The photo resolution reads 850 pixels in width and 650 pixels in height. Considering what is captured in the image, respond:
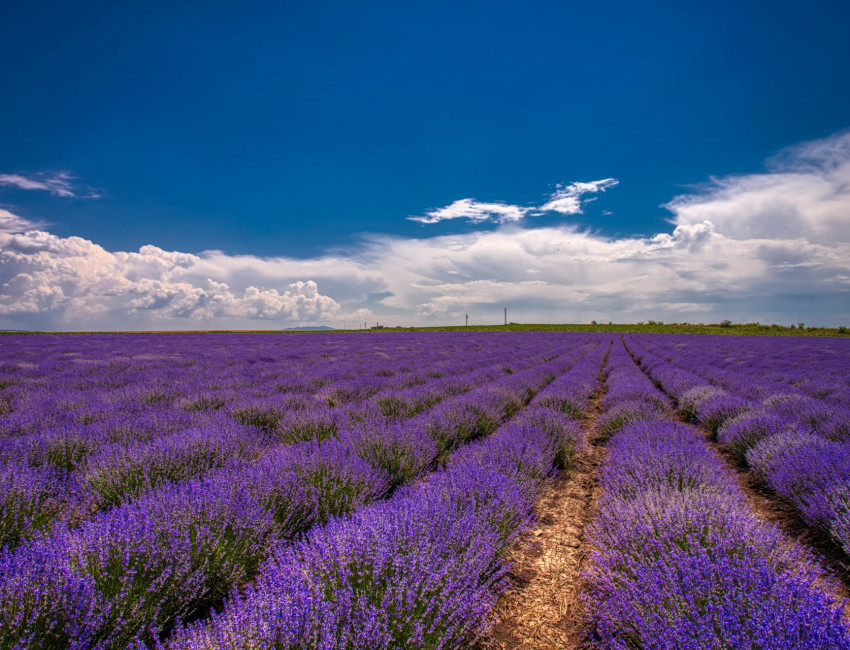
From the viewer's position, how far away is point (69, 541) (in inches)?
62.2

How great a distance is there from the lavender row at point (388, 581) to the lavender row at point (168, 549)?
0.19 m

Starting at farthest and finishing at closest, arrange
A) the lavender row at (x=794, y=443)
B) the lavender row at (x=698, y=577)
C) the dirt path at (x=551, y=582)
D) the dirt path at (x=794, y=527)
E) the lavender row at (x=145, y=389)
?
the lavender row at (x=145, y=389) → the lavender row at (x=794, y=443) → the dirt path at (x=794, y=527) → the dirt path at (x=551, y=582) → the lavender row at (x=698, y=577)

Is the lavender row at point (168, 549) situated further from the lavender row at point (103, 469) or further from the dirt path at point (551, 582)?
the dirt path at point (551, 582)

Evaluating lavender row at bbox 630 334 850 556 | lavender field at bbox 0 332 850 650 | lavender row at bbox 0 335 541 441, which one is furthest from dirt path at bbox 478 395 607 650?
lavender row at bbox 0 335 541 441

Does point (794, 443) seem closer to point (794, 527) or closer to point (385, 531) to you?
point (794, 527)

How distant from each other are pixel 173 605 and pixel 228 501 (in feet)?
1.53

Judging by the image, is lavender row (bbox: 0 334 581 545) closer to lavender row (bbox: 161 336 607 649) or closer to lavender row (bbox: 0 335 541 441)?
lavender row (bbox: 0 335 541 441)

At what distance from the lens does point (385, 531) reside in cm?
171

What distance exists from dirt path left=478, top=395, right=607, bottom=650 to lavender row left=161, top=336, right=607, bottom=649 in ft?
0.52

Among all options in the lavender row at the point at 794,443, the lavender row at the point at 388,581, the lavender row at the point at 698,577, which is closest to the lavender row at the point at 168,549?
the lavender row at the point at 388,581

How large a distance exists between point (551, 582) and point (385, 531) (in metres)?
1.15

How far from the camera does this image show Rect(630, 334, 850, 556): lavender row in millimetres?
2516

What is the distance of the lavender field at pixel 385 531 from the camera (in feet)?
4.27

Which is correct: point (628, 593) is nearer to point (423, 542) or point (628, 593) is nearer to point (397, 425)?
point (423, 542)
